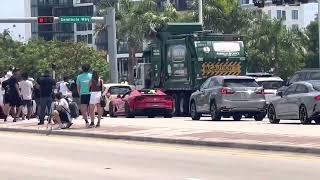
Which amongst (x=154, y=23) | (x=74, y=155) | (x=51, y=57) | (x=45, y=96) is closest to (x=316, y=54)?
(x=51, y=57)

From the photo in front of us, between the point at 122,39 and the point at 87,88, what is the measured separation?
144 ft

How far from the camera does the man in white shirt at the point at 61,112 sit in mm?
24844

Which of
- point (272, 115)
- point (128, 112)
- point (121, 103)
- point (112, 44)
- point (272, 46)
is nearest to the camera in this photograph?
point (272, 115)

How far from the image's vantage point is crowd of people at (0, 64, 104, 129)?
2480 cm

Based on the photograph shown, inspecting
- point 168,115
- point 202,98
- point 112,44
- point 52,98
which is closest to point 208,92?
point 202,98

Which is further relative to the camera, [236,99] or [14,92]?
[14,92]

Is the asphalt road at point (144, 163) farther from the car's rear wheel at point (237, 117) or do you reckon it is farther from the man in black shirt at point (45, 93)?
the car's rear wheel at point (237, 117)

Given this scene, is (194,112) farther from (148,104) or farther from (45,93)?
(45,93)

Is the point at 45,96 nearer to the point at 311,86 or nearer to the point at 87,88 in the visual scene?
the point at 87,88

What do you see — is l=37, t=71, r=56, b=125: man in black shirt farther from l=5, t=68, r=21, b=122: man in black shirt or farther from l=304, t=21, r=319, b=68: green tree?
l=304, t=21, r=319, b=68: green tree

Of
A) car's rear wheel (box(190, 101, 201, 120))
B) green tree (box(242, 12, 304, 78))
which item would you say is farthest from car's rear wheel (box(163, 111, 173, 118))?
green tree (box(242, 12, 304, 78))

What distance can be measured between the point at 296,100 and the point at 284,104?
720mm

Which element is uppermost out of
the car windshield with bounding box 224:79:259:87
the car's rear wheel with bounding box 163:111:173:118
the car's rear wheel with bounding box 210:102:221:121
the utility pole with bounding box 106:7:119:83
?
the utility pole with bounding box 106:7:119:83

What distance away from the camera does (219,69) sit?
35.3 m
